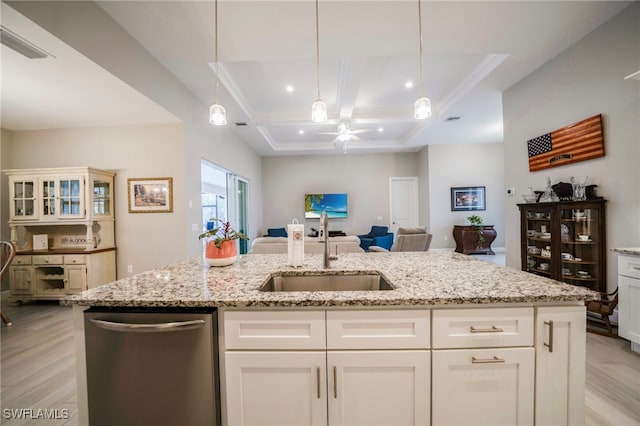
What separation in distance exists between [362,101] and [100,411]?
5.00 metres

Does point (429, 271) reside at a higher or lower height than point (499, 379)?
higher

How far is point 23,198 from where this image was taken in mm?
3645

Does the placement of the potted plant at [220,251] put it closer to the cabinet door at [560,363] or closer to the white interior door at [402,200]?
the cabinet door at [560,363]

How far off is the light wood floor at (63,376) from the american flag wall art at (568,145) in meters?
1.88

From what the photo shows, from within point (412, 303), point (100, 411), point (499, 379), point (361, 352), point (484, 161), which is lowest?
point (100, 411)

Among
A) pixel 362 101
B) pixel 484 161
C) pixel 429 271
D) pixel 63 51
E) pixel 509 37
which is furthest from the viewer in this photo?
pixel 484 161

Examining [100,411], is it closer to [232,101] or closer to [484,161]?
[232,101]

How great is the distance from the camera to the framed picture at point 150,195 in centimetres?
369

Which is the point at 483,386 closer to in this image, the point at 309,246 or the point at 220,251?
the point at 220,251

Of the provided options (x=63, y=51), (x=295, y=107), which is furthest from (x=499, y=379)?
(x=295, y=107)

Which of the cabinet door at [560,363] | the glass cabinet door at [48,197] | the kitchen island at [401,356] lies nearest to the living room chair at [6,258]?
the glass cabinet door at [48,197]

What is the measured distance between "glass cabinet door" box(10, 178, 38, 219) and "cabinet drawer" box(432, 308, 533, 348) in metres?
5.19

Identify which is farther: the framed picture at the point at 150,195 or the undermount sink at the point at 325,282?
the framed picture at the point at 150,195

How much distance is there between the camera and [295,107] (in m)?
4.91
